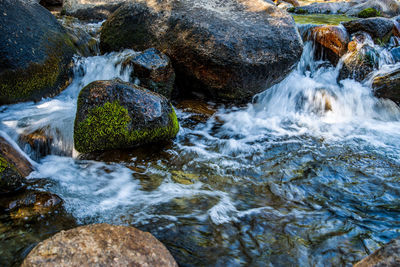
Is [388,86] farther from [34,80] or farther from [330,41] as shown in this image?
[34,80]

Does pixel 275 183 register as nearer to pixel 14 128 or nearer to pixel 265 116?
pixel 265 116

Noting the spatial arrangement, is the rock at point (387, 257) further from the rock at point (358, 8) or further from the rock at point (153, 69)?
the rock at point (358, 8)

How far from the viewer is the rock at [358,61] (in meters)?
7.59

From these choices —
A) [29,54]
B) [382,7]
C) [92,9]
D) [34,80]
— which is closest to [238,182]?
[34,80]

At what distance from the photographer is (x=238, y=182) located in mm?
3988

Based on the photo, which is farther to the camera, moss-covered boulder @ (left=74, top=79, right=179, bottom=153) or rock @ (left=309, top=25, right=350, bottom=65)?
rock @ (left=309, top=25, right=350, bottom=65)

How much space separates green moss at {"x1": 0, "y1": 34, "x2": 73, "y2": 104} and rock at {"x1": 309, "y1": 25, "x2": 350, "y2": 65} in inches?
263

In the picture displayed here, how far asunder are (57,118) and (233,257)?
3.82 meters

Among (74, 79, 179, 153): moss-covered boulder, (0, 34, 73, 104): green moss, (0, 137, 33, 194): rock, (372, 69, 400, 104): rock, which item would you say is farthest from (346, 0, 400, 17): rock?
(0, 137, 33, 194): rock

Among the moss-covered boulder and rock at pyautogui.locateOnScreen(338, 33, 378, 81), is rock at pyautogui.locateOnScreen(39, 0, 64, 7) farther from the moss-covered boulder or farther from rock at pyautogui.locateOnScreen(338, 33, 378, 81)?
rock at pyautogui.locateOnScreen(338, 33, 378, 81)

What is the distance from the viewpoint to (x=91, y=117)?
4234mm

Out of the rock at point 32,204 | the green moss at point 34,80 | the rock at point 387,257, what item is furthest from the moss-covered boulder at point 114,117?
the rock at point 387,257

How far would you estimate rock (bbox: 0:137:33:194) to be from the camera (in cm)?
325

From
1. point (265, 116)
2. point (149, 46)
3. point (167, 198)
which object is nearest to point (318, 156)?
point (265, 116)
